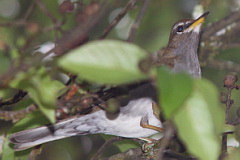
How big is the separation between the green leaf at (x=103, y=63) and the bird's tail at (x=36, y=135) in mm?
2387

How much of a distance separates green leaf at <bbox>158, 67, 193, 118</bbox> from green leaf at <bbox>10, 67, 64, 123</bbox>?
657 mm

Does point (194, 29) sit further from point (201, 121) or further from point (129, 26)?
point (201, 121)

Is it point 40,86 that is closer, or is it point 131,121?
point 40,86

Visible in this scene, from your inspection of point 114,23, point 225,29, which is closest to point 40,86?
point 114,23

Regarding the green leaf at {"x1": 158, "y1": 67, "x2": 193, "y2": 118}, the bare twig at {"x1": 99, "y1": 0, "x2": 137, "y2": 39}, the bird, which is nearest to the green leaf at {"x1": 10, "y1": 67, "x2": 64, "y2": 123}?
the bare twig at {"x1": 99, "y1": 0, "x2": 137, "y2": 39}

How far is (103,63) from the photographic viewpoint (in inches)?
101

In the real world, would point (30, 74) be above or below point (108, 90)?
below

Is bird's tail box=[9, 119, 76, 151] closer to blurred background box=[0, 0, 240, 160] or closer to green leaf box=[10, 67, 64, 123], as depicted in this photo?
blurred background box=[0, 0, 240, 160]

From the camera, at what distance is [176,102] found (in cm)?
260

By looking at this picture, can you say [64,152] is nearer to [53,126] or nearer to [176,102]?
[53,126]

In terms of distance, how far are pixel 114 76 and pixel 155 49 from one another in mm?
5078

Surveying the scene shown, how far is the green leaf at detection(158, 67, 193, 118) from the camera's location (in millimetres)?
2604

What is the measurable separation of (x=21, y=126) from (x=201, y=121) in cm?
225

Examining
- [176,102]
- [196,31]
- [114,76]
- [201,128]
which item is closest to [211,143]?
[201,128]
